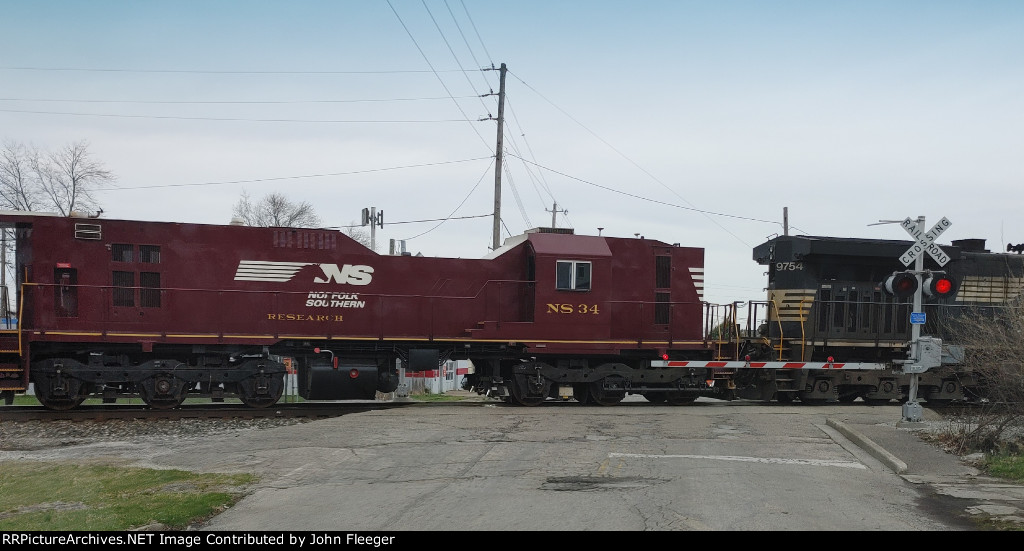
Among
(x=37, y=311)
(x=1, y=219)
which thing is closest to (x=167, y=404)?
(x=37, y=311)

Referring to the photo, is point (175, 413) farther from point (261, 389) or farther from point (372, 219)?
point (372, 219)

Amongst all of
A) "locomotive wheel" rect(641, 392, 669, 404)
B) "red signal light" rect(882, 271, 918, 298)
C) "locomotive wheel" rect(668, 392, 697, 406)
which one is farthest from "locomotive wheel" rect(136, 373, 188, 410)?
"red signal light" rect(882, 271, 918, 298)

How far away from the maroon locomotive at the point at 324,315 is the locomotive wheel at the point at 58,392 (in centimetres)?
3

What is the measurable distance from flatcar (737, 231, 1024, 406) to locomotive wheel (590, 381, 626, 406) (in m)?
3.03

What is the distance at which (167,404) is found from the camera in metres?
16.9

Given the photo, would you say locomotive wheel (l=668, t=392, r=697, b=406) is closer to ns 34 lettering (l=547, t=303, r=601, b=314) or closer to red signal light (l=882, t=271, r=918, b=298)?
ns 34 lettering (l=547, t=303, r=601, b=314)

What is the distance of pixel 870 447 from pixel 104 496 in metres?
9.86

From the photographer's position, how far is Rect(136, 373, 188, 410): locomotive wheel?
54.6 feet

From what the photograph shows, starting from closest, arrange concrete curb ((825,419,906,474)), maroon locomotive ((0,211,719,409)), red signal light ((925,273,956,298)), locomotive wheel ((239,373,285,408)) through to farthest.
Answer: concrete curb ((825,419,906,474)) → red signal light ((925,273,956,298)) → maroon locomotive ((0,211,719,409)) → locomotive wheel ((239,373,285,408))

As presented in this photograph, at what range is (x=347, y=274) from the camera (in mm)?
17953

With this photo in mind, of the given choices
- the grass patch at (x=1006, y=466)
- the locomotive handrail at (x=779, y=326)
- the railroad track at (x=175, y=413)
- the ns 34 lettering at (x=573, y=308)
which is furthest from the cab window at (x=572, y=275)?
the grass patch at (x=1006, y=466)

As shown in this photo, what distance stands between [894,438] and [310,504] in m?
9.02

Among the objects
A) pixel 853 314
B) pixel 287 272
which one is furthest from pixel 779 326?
pixel 287 272
